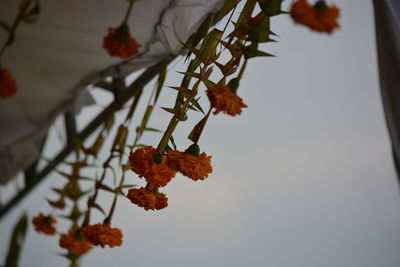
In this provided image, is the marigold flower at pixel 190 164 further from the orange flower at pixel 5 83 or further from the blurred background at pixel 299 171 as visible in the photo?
the blurred background at pixel 299 171

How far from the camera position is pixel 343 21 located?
1.46m

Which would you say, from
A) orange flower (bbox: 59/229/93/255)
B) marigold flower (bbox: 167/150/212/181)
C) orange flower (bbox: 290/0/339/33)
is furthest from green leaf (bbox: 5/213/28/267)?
orange flower (bbox: 290/0/339/33)

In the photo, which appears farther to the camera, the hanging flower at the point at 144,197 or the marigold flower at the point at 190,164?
the hanging flower at the point at 144,197

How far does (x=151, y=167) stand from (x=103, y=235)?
282mm

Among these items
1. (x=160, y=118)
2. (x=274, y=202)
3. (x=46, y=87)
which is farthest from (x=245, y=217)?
(x=46, y=87)

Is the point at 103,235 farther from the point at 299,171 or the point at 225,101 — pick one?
the point at 299,171

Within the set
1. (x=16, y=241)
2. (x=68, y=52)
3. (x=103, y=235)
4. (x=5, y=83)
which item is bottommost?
(x=103, y=235)

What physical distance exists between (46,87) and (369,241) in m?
1.40

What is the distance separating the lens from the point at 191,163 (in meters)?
0.81

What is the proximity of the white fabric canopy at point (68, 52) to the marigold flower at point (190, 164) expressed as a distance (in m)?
0.48

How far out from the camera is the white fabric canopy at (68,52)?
4.63 feet

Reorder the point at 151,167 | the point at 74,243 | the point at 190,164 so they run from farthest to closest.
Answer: the point at 74,243 < the point at 151,167 < the point at 190,164

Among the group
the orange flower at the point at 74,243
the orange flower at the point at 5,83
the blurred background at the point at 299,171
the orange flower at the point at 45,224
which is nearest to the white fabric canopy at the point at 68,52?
the blurred background at the point at 299,171

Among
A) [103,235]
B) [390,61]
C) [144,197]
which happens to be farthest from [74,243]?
[390,61]
